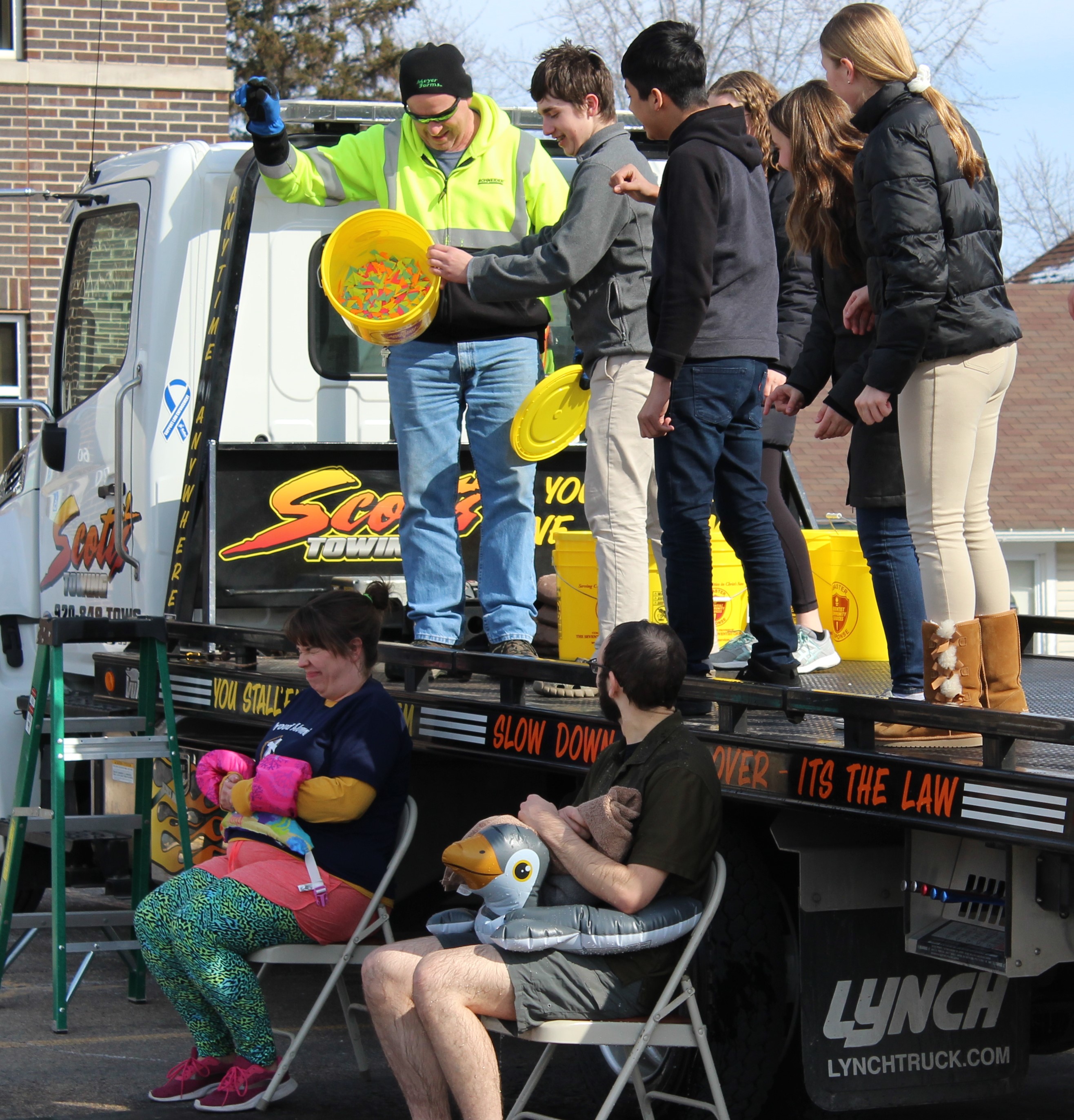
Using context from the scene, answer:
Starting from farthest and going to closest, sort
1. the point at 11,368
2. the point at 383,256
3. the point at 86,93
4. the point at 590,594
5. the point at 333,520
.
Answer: the point at 86,93, the point at 11,368, the point at 333,520, the point at 383,256, the point at 590,594

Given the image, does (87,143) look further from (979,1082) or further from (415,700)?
(979,1082)

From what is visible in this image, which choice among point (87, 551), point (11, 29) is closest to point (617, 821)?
point (87, 551)

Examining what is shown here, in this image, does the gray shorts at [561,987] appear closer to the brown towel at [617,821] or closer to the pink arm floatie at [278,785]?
the brown towel at [617,821]

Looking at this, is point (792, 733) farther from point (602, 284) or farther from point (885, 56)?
point (602, 284)

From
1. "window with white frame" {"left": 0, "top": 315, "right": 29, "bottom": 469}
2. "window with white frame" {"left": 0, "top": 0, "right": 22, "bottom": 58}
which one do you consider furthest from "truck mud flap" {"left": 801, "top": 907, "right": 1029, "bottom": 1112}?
"window with white frame" {"left": 0, "top": 0, "right": 22, "bottom": 58}

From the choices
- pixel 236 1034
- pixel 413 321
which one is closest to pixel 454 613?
pixel 413 321

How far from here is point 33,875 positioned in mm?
6617

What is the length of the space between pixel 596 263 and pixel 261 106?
1143 millimetres

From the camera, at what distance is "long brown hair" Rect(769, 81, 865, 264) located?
405cm

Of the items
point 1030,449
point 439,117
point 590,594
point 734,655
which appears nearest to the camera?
point 734,655

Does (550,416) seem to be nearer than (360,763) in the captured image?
No

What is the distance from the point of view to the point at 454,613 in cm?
506

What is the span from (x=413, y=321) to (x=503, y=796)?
4.75 feet

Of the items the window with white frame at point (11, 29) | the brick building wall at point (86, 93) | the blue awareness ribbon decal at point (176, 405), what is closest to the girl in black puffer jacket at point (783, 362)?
the blue awareness ribbon decal at point (176, 405)
